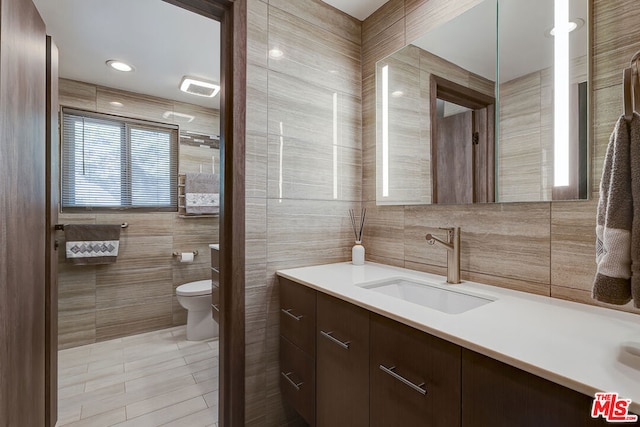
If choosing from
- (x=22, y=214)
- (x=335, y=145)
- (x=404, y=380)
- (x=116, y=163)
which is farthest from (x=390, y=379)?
(x=116, y=163)

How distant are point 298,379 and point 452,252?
0.92m

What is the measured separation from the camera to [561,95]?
1.08 m

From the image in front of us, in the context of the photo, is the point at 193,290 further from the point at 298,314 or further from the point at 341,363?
the point at 341,363

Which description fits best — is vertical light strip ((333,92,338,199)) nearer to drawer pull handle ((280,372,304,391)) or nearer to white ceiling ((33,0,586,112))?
white ceiling ((33,0,586,112))

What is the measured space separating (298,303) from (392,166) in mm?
928

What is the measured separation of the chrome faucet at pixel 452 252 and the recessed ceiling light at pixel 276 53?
1186 millimetres

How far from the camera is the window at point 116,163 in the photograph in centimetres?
266

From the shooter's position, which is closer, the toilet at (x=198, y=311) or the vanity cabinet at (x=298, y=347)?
the vanity cabinet at (x=298, y=347)

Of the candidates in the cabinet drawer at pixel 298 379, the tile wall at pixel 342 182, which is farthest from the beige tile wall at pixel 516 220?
the cabinet drawer at pixel 298 379

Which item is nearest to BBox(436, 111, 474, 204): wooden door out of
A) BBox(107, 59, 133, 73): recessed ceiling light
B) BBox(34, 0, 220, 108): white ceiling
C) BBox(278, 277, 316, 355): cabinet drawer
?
BBox(278, 277, 316, 355): cabinet drawer

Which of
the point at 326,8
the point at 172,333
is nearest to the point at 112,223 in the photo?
the point at 172,333

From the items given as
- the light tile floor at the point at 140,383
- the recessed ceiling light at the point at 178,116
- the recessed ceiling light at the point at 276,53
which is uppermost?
the recessed ceiling light at the point at 178,116

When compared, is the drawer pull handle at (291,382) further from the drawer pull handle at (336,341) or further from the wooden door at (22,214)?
the wooden door at (22,214)

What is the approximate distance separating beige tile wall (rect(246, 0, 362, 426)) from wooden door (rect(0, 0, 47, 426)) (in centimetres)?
84
